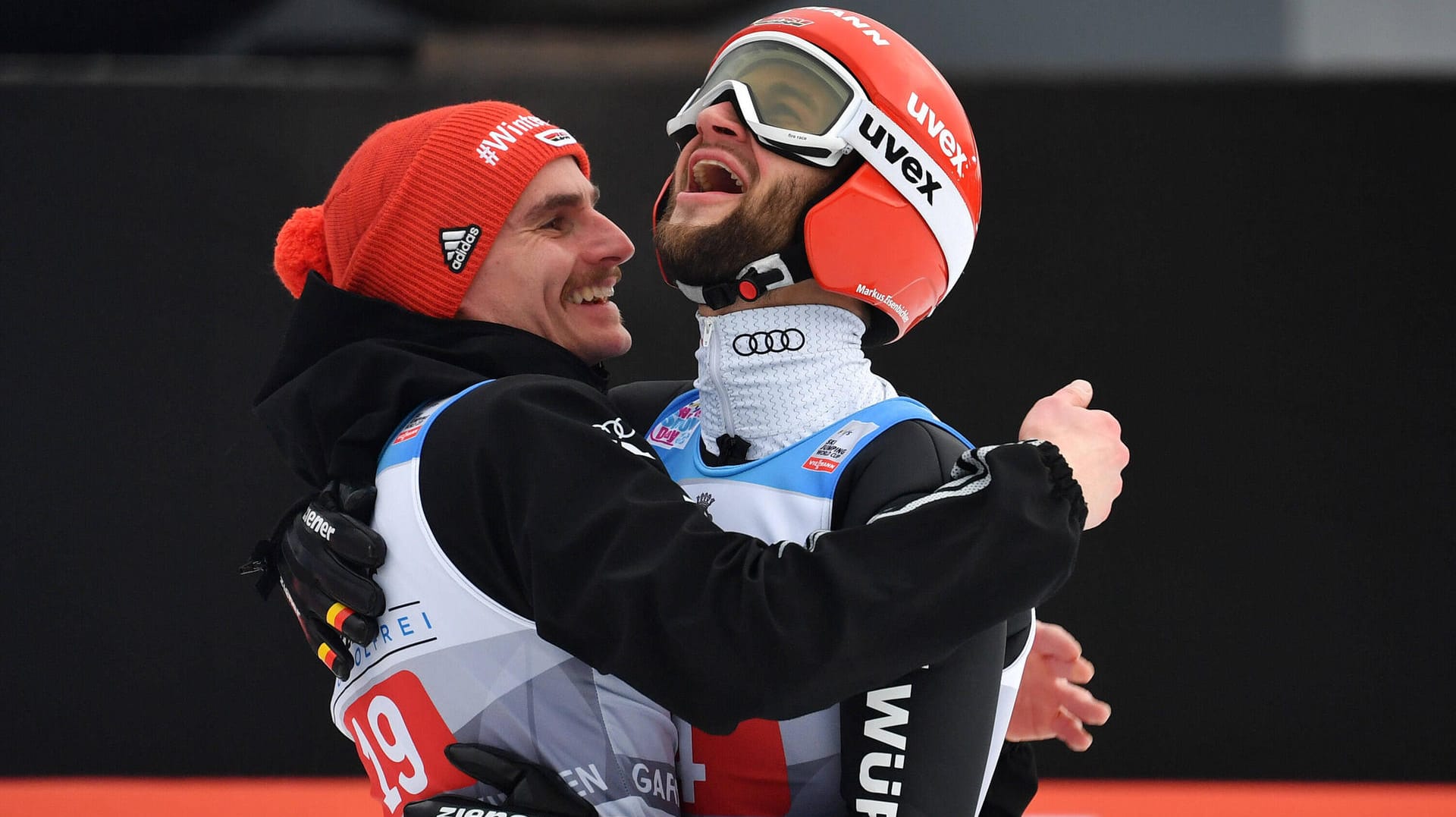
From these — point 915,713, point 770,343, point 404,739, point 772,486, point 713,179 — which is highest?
point 713,179

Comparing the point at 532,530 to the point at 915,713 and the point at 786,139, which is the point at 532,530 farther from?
the point at 786,139

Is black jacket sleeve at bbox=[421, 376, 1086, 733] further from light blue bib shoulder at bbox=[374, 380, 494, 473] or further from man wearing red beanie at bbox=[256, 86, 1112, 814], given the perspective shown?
light blue bib shoulder at bbox=[374, 380, 494, 473]

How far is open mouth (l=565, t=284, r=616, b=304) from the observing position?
2096mm

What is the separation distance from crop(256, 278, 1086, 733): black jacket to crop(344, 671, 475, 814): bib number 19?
20 centimetres

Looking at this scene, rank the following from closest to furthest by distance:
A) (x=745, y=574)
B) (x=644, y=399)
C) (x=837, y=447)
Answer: (x=745, y=574) → (x=837, y=447) → (x=644, y=399)

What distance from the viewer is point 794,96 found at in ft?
5.65

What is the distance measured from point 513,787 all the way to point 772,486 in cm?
47

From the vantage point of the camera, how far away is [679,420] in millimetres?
1943

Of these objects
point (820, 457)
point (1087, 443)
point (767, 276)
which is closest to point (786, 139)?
Result: point (767, 276)

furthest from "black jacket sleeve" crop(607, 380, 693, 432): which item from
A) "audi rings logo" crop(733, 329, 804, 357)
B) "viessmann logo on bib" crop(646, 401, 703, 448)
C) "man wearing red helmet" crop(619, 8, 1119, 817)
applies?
"audi rings logo" crop(733, 329, 804, 357)

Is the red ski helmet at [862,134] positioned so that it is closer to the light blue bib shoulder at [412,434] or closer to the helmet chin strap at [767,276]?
the helmet chin strap at [767,276]

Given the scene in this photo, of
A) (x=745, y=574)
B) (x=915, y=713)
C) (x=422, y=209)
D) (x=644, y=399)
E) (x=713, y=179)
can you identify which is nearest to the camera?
(x=745, y=574)

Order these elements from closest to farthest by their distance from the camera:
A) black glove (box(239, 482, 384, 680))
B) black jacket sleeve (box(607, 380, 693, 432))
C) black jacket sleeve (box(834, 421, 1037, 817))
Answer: black jacket sleeve (box(834, 421, 1037, 817)), black glove (box(239, 482, 384, 680)), black jacket sleeve (box(607, 380, 693, 432))

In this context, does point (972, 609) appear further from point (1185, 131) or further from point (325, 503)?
point (1185, 131)
